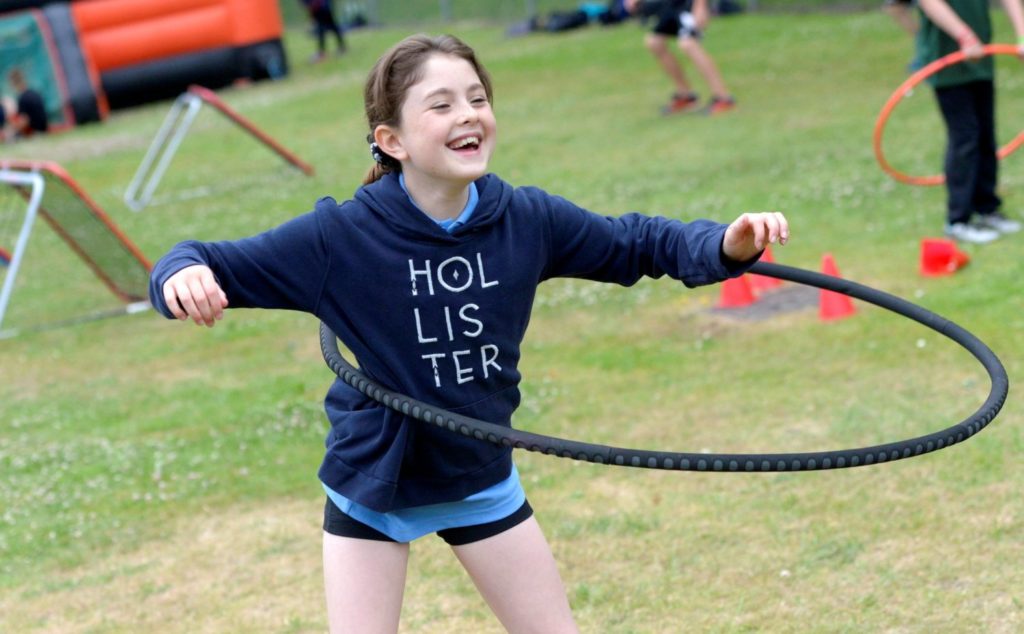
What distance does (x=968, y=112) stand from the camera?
8188mm

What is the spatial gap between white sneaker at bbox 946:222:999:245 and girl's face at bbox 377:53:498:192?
589cm

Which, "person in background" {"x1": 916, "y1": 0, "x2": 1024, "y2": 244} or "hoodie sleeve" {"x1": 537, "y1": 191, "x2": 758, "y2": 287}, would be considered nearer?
"hoodie sleeve" {"x1": 537, "y1": 191, "x2": 758, "y2": 287}

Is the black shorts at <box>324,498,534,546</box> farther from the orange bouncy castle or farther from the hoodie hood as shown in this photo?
the orange bouncy castle

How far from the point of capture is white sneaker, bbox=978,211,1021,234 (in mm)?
8398

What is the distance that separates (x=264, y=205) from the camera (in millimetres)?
12648

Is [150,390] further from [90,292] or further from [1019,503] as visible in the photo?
[1019,503]

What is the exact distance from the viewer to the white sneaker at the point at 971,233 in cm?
827

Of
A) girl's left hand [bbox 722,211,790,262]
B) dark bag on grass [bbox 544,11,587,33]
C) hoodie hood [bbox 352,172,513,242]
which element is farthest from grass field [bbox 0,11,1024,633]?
dark bag on grass [bbox 544,11,587,33]

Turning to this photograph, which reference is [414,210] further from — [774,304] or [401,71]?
[774,304]

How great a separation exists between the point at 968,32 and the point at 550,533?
4389mm

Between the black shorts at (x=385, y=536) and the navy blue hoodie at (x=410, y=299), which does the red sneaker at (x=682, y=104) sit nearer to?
the navy blue hoodie at (x=410, y=299)

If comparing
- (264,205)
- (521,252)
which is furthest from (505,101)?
(521,252)

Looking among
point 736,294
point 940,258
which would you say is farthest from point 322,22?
point 940,258

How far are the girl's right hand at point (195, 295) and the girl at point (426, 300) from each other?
0.47ft
